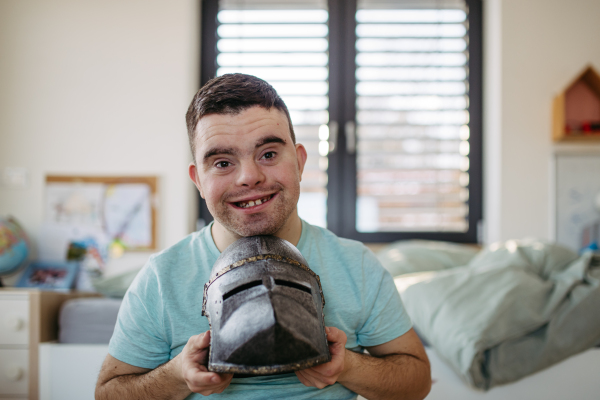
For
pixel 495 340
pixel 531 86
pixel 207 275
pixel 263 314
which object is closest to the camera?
pixel 263 314

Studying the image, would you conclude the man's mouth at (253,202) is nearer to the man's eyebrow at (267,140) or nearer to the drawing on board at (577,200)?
the man's eyebrow at (267,140)

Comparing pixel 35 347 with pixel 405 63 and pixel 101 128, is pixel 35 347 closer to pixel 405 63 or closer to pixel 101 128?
pixel 101 128

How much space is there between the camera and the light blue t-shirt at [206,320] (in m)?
0.89

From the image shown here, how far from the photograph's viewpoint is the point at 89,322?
1.68 m

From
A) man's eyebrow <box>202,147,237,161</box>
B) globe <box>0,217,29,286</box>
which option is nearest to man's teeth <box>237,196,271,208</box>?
man's eyebrow <box>202,147,237,161</box>

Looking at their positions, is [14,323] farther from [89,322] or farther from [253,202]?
[253,202]

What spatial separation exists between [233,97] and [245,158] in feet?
0.42

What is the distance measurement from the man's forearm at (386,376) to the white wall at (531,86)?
1.86m

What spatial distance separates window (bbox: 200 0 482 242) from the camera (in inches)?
110

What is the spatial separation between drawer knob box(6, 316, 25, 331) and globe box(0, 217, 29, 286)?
71 cm

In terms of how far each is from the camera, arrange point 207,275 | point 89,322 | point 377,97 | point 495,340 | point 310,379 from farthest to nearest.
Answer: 1. point 377,97
2. point 89,322
3. point 495,340
4. point 207,275
5. point 310,379

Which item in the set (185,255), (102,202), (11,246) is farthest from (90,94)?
(185,255)

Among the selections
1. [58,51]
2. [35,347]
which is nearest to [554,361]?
[35,347]

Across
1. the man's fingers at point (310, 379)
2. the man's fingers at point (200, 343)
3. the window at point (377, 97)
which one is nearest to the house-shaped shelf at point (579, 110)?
the window at point (377, 97)
